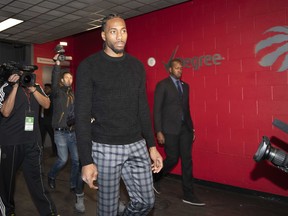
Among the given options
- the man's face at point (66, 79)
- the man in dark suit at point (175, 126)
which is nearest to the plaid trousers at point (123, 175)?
the man in dark suit at point (175, 126)

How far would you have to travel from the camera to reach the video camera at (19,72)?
2297 millimetres

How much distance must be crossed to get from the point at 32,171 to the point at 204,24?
3.06 m

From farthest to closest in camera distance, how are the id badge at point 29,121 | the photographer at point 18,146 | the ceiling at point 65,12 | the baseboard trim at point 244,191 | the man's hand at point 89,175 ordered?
the ceiling at point 65,12 → the baseboard trim at point 244,191 → the id badge at point 29,121 → the photographer at point 18,146 → the man's hand at point 89,175

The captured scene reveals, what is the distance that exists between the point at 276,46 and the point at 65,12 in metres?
3.53

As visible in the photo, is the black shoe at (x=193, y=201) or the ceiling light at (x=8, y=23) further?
the ceiling light at (x=8, y=23)

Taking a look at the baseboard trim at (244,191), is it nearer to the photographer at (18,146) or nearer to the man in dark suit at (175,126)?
the man in dark suit at (175,126)

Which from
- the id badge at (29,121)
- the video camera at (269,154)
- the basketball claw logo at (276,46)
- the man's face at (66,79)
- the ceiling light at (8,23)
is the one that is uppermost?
the ceiling light at (8,23)

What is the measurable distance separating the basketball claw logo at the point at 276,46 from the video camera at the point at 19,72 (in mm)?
2739

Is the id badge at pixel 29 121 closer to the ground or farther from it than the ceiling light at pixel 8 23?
closer to the ground

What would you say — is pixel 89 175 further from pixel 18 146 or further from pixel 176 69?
pixel 176 69

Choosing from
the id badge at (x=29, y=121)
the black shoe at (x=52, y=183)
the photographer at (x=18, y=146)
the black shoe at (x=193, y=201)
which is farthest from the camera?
the black shoe at (x=52, y=183)

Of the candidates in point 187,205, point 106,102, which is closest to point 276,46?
point 187,205

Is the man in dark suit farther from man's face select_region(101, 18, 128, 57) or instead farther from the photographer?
man's face select_region(101, 18, 128, 57)

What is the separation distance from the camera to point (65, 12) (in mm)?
4707
